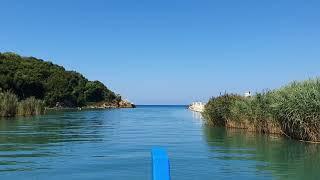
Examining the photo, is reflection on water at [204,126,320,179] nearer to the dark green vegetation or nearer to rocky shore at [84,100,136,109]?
the dark green vegetation

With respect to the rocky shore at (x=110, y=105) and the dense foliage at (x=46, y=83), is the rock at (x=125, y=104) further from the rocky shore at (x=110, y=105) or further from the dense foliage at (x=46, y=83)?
the dense foliage at (x=46, y=83)

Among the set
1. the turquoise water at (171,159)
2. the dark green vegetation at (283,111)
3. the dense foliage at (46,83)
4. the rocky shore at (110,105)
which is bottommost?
the turquoise water at (171,159)

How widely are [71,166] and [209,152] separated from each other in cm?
687

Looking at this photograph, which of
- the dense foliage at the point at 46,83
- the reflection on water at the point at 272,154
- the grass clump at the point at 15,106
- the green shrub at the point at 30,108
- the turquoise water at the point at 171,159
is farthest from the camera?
the dense foliage at the point at 46,83

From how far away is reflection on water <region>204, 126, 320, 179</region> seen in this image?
53.0 ft

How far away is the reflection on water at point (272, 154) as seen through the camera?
53.0 ft

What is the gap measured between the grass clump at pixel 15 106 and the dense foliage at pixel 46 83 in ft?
79.4

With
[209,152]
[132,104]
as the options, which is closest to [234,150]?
[209,152]

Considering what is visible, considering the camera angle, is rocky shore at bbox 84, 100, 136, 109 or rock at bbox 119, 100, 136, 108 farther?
rock at bbox 119, 100, 136, 108

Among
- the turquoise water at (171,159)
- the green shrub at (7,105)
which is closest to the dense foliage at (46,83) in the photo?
the green shrub at (7,105)

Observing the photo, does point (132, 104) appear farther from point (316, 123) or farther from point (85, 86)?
point (316, 123)

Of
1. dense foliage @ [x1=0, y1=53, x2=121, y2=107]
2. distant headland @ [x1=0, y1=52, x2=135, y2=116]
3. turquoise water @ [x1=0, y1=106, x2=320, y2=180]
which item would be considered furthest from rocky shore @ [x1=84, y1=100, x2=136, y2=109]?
turquoise water @ [x1=0, y1=106, x2=320, y2=180]

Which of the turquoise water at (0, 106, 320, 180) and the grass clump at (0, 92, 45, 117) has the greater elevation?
the grass clump at (0, 92, 45, 117)

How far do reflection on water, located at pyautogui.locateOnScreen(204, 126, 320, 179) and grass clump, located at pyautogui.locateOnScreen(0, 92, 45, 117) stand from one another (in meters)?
36.0
